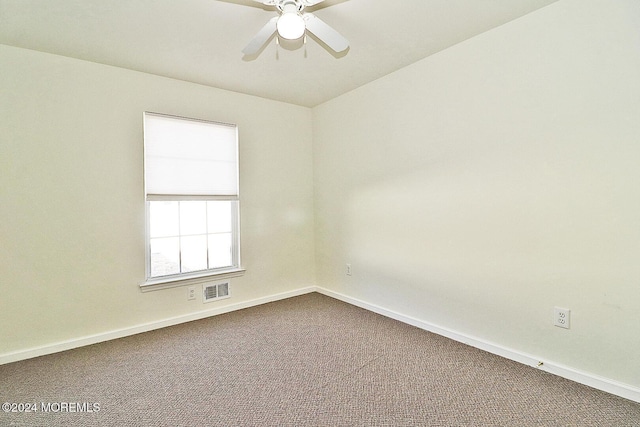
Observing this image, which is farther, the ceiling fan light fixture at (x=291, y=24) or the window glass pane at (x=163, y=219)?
the window glass pane at (x=163, y=219)

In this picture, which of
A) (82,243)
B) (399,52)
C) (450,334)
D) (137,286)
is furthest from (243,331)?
(399,52)

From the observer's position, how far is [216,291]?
3484mm

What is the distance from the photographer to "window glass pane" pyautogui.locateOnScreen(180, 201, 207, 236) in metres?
3.33

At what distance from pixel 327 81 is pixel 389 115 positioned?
2.42 ft

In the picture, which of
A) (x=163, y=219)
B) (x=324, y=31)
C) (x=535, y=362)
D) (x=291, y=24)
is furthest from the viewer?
(x=163, y=219)

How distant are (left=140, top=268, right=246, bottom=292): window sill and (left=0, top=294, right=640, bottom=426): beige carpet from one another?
1.45 feet

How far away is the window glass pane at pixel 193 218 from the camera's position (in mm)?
3334

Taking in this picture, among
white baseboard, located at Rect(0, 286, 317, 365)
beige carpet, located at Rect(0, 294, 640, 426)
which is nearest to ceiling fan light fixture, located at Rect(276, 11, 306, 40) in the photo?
beige carpet, located at Rect(0, 294, 640, 426)

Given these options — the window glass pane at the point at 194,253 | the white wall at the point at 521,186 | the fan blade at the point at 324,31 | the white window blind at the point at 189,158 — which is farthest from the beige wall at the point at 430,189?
the fan blade at the point at 324,31

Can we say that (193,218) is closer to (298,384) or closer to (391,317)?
(298,384)

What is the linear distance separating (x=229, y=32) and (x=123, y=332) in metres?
2.75

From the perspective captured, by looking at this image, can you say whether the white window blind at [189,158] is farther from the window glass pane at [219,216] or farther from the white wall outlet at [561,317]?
the white wall outlet at [561,317]

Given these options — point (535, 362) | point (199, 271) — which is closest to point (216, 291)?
point (199, 271)

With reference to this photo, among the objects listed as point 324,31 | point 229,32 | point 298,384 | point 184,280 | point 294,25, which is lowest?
point 298,384
